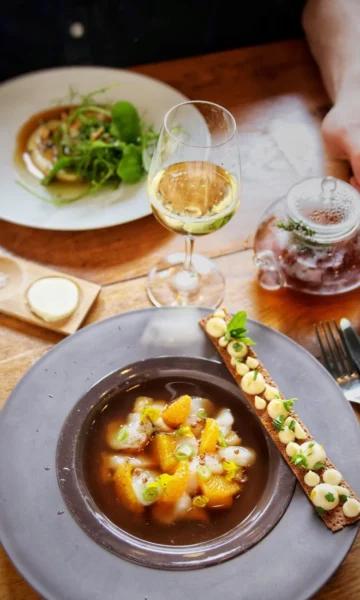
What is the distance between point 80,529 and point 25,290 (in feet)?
1.66

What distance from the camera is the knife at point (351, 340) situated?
4.18ft

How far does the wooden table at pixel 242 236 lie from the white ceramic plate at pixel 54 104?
0.04 m

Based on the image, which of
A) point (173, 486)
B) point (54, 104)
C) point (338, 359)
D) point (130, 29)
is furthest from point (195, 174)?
point (130, 29)

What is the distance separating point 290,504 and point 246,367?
23 cm

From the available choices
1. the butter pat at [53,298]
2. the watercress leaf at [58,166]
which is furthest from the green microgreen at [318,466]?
the watercress leaf at [58,166]

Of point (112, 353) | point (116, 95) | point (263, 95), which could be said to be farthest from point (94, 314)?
point (263, 95)

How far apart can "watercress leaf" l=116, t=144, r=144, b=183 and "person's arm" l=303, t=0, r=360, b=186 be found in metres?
0.41

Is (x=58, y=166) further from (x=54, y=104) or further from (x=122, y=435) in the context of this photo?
(x=122, y=435)

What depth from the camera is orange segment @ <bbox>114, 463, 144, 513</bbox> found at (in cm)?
108

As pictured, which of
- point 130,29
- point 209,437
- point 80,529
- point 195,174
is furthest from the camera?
point 130,29

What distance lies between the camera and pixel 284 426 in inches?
44.1

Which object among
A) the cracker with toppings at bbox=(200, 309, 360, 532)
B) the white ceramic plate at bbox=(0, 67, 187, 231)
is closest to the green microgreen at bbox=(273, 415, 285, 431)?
the cracker with toppings at bbox=(200, 309, 360, 532)

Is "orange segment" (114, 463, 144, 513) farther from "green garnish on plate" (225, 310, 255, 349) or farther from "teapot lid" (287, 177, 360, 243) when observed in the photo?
Result: "teapot lid" (287, 177, 360, 243)

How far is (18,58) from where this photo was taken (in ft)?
6.63
